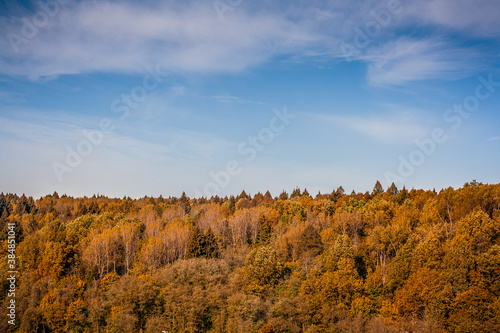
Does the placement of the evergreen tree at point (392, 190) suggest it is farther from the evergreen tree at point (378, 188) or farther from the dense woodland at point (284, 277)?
the dense woodland at point (284, 277)

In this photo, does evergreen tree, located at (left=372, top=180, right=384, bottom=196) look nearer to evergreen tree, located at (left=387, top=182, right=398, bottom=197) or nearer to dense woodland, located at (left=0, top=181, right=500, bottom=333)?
evergreen tree, located at (left=387, top=182, right=398, bottom=197)

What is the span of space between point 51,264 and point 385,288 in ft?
223

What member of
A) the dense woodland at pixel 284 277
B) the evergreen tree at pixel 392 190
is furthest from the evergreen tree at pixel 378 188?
the dense woodland at pixel 284 277

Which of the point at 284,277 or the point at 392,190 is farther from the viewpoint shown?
the point at 392,190

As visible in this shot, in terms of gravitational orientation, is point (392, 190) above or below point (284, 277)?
above

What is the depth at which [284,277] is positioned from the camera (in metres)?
70.6

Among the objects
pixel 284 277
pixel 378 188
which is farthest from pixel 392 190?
pixel 284 277

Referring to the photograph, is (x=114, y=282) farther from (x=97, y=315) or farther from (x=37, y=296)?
(x=37, y=296)

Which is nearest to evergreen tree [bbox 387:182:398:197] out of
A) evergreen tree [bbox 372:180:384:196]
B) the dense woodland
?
evergreen tree [bbox 372:180:384:196]

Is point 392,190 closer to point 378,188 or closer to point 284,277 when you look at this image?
point 378,188

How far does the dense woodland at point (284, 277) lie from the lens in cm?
5362

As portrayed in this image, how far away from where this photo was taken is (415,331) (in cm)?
4881

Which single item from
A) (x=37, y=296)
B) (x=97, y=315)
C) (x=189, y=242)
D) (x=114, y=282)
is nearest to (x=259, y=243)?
(x=189, y=242)

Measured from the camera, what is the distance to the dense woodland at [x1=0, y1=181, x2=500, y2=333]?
53.6 meters
